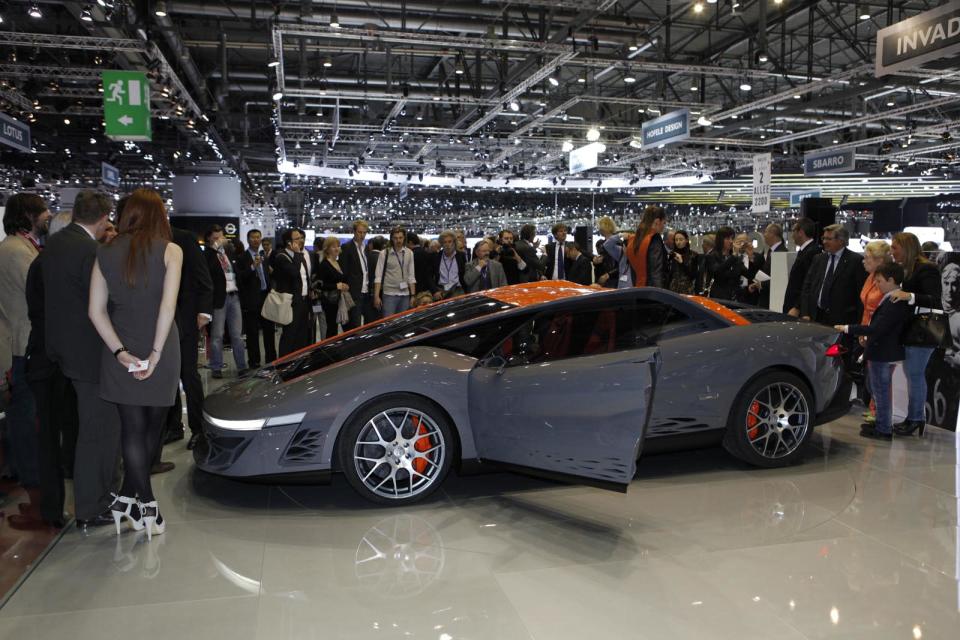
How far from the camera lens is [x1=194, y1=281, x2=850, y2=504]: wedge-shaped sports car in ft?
11.7

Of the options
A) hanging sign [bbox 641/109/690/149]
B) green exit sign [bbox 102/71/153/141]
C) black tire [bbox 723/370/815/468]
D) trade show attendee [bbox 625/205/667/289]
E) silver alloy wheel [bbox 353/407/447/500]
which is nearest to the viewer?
silver alloy wheel [bbox 353/407/447/500]

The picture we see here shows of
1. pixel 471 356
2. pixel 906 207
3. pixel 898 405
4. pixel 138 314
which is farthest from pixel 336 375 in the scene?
pixel 906 207

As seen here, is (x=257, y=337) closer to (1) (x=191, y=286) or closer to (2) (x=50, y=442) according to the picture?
(1) (x=191, y=286)

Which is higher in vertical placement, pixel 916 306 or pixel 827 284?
pixel 827 284

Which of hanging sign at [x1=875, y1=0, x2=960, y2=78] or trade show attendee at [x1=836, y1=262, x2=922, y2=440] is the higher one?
hanging sign at [x1=875, y1=0, x2=960, y2=78]

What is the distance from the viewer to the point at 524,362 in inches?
152

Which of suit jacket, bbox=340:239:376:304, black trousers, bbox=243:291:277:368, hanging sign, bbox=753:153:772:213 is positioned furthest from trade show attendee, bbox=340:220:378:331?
hanging sign, bbox=753:153:772:213

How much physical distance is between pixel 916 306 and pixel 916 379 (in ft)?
1.83

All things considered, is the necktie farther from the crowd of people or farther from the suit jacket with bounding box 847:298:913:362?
the suit jacket with bounding box 847:298:913:362

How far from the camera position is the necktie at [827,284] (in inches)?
233

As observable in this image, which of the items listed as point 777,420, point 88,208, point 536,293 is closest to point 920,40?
point 777,420

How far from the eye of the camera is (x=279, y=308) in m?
8.00

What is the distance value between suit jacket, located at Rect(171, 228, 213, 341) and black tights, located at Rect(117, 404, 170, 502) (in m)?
1.50

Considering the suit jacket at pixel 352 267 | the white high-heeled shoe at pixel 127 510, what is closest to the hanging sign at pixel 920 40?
the suit jacket at pixel 352 267
